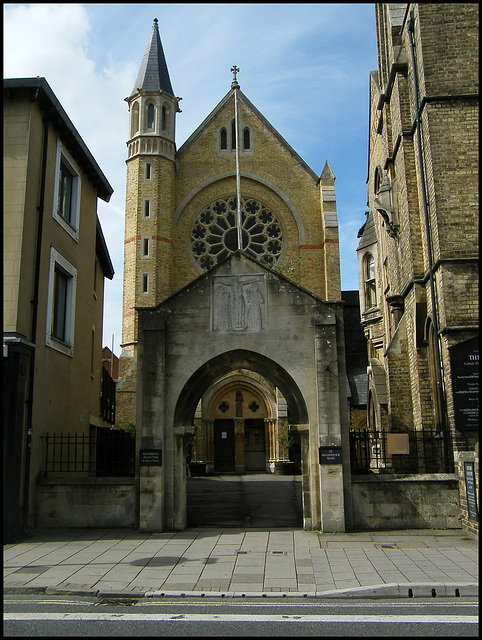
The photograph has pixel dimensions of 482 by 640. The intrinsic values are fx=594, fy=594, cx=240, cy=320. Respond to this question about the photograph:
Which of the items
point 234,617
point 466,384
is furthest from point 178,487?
point 466,384

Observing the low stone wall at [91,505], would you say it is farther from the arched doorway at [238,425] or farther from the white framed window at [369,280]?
the arched doorway at [238,425]

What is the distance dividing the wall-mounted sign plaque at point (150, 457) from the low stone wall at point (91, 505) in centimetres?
49

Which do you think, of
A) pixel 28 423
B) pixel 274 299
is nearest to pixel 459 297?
pixel 274 299

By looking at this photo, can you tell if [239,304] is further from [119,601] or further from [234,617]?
[234,617]

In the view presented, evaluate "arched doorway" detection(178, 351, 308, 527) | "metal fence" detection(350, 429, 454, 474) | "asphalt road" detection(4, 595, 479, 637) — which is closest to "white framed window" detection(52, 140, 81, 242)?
"metal fence" detection(350, 429, 454, 474)

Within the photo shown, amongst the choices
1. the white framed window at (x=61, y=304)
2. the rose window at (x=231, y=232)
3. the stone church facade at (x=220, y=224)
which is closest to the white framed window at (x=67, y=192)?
the white framed window at (x=61, y=304)

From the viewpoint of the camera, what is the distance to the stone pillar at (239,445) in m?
29.9

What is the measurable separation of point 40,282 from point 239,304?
4.65 m

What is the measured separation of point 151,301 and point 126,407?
490 centimetres

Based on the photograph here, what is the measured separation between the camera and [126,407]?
26.2m

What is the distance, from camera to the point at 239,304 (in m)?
13.0

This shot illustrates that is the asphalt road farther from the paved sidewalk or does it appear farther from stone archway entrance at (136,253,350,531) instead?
stone archway entrance at (136,253,350,531)

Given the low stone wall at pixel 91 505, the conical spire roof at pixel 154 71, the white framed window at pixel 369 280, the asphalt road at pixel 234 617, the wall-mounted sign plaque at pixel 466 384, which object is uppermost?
the conical spire roof at pixel 154 71

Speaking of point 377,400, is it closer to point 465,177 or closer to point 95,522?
point 465,177
